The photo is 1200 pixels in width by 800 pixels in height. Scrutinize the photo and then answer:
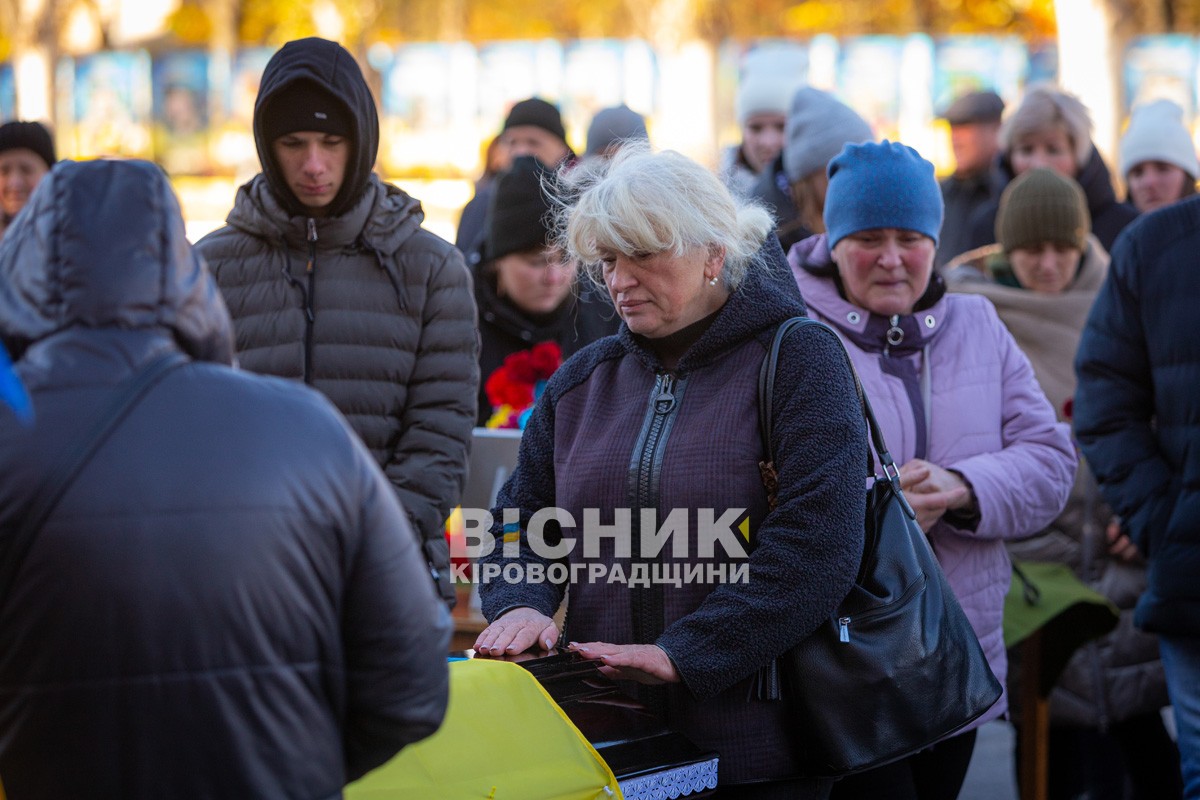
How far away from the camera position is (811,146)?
477cm

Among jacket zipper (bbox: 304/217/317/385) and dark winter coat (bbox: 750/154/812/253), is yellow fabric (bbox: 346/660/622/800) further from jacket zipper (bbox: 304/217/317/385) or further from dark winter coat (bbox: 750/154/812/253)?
dark winter coat (bbox: 750/154/812/253)

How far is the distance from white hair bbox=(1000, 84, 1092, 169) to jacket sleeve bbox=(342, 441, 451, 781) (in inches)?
195

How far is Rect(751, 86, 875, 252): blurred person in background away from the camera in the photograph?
4.71 m

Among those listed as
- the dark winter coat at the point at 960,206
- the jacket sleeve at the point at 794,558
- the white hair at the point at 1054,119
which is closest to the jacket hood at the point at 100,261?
the jacket sleeve at the point at 794,558

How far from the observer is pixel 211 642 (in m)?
1.69

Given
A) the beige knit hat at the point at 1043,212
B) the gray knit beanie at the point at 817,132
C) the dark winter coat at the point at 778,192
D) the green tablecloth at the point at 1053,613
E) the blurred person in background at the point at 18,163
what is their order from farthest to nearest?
the blurred person in background at the point at 18,163 → the dark winter coat at the point at 778,192 → the beige knit hat at the point at 1043,212 → the gray knit beanie at the point at 817,132 → the green tablecloth at the point at 1053,613

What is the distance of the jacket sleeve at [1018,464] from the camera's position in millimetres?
3293

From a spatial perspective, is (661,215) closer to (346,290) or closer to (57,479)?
(346,290)

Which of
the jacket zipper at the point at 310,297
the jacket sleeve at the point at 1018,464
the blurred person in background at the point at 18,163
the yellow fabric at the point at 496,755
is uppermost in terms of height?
the blurred person in background at the point at 18,163

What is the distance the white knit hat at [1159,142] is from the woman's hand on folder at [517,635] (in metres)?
4.67

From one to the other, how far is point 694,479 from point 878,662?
48 centimetres

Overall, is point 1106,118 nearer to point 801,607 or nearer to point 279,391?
point 801,607

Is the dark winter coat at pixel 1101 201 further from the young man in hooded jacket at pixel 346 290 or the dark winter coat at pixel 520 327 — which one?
the young man in hooded jacket at pixel 346 290

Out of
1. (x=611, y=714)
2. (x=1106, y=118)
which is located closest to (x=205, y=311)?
(x=611, y=714)
